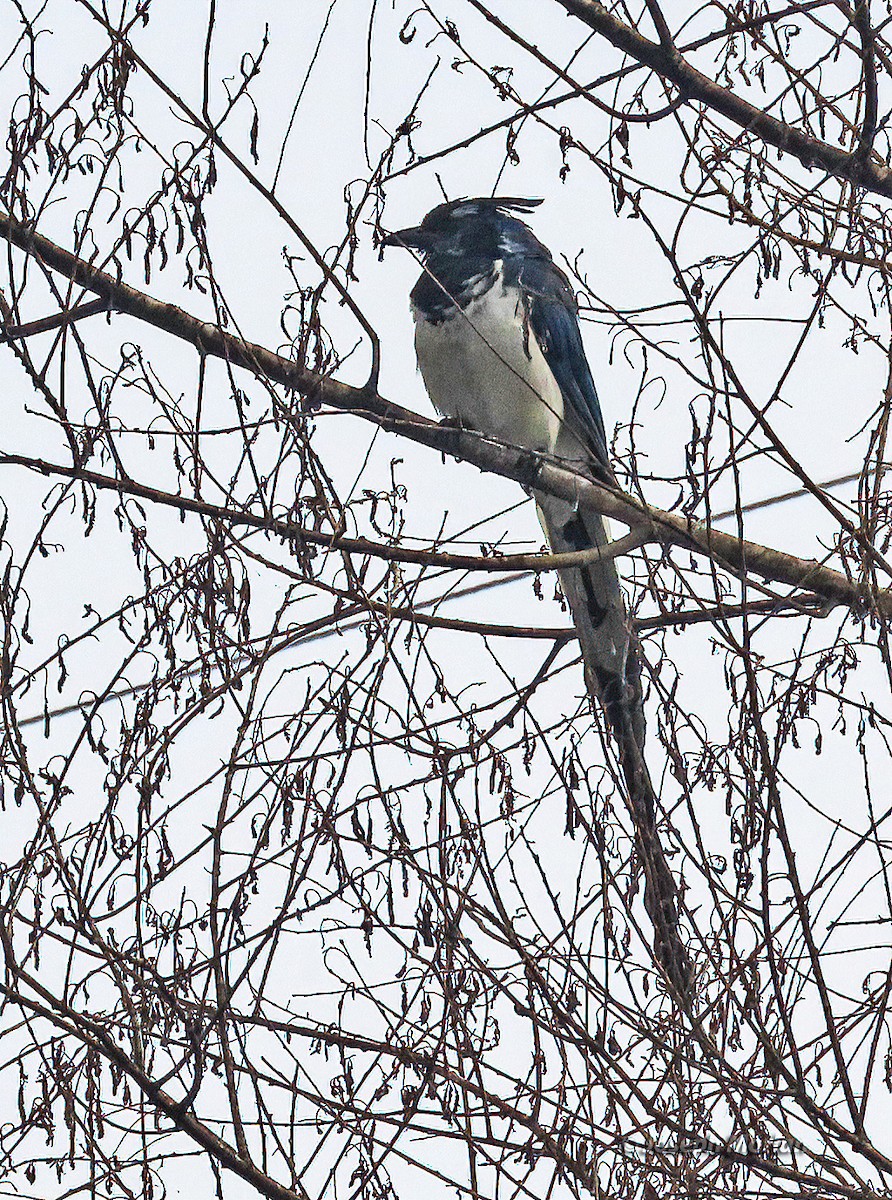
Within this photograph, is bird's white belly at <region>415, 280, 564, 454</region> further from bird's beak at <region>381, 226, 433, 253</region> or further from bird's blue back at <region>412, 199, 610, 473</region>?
bird's beak at <region>381, 226, 433, 253</region>

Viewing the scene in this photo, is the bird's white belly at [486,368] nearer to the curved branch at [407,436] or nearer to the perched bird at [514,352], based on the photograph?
the perched bird at [514,352]

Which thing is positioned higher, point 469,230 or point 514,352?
point 469,230

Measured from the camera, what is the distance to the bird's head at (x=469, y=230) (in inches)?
113

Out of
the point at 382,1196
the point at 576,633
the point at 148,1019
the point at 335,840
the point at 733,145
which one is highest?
the point at 733,145

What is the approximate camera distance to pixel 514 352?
2779mm

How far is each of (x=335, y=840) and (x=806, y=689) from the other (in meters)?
0.59

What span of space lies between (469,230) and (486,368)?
1.14 feet

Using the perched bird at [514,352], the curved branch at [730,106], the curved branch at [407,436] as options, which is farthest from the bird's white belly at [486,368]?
the curved branch at [730,106]

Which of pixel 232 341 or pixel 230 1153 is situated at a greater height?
pixel 232 341

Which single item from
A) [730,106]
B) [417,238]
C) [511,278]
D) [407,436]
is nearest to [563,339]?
[511,278]

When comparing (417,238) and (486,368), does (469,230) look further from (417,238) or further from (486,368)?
(486,368)

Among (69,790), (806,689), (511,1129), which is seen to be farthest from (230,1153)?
(806,689)

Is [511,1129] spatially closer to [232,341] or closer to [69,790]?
[69,790]

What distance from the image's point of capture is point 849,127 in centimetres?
180
